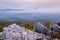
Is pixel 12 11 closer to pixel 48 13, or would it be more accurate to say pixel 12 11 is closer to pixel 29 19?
pixel 29 19

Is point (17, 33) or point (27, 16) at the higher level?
point (27, 16)

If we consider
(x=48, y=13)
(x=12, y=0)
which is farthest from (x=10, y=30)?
(x=48, y=13)

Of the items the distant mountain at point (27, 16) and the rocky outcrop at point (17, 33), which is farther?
the distant mountain at point (27, 16)

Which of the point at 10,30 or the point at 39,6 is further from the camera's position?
the point at 39,6

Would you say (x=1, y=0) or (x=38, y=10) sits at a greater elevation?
(x=1, y=0)

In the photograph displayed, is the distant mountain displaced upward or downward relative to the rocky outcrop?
upward

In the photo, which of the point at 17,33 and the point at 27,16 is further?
the point at 27,16

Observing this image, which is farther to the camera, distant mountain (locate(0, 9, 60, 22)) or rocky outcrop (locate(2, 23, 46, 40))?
distant mountain (locate(0, 9, 60, 22))

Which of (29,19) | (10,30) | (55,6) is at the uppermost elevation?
(55,6)

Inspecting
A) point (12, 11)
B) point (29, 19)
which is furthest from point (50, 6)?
point (12, 11)

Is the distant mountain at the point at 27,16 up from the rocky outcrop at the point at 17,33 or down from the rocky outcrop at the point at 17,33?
up
